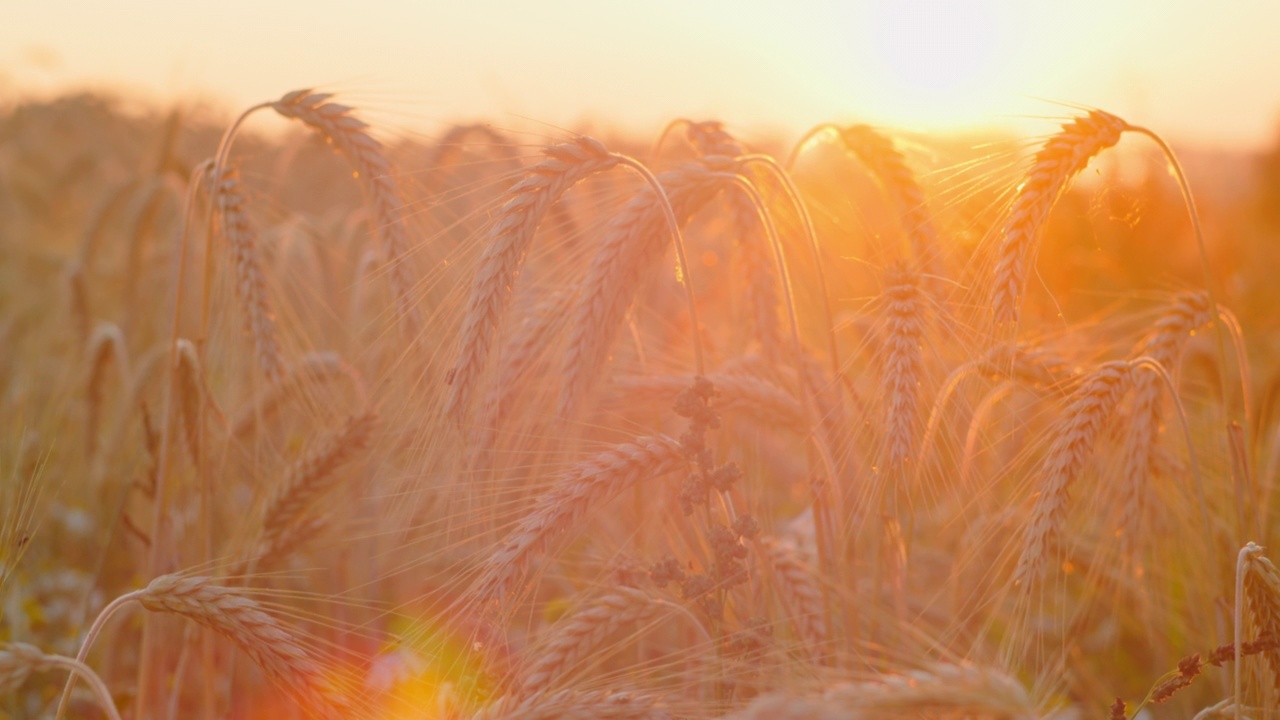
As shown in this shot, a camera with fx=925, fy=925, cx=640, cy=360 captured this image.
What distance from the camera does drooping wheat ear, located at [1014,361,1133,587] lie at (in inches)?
68.4

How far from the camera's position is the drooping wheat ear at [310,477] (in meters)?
2.38

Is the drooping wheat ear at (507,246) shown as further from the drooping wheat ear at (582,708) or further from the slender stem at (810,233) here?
the drooping wheat ear at (582,708)

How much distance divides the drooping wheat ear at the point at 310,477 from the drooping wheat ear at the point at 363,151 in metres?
0.31

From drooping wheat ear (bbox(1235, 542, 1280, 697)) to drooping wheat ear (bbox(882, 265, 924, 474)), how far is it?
64 centimetres

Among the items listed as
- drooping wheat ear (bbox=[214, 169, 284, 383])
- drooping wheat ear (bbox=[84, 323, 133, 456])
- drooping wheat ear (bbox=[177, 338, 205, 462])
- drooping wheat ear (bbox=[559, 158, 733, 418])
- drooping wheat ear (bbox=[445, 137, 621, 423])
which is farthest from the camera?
drooping wheat ear (bbox=[84, 323, 133, 456])

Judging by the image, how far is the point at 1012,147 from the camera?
6.77ft

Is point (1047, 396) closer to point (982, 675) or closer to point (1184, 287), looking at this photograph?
point (1184, 287)

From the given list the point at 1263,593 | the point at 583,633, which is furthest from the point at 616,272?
the point at 1263,593

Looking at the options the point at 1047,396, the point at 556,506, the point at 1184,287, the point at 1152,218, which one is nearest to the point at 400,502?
the point at 556,506

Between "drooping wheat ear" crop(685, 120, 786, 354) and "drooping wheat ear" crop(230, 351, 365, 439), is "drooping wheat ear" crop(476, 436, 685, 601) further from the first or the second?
"drooping wheat ear" crop(230, 351, 365, 439)

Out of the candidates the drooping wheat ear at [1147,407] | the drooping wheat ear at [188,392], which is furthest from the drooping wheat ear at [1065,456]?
the drooping wheat ear at [188,392]

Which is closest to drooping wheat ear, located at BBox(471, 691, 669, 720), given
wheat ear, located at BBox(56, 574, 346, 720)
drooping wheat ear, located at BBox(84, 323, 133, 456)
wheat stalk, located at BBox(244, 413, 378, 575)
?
wheat ear, located at BBox(56, 574, 346, 720)

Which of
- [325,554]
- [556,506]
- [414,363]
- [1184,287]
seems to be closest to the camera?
[556,506]

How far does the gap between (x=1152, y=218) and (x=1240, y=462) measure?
7.30 meters
